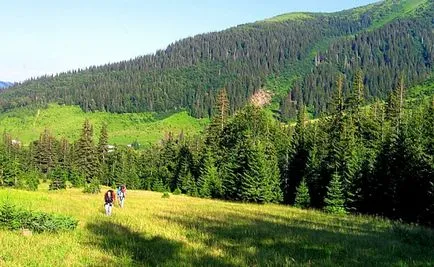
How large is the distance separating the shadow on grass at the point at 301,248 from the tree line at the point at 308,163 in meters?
22.6

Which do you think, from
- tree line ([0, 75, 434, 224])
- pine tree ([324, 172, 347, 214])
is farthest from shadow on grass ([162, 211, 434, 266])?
pine tree ([324, 172, 347, 214])

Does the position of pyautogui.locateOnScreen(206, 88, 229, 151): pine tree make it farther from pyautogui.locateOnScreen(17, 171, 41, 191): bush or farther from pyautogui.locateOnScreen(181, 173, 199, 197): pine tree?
pyautogui.locateOnScreen(17, 171, 41, 191): bush

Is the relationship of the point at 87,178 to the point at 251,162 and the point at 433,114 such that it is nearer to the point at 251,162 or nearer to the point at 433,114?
the point at 251,162

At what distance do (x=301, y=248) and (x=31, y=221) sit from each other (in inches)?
404

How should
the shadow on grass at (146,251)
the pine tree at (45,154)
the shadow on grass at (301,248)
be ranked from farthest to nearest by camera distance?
1. the pine tree at (45,154)
2. the shadow on grass at (301,248)
3. the shadow on grass at (146,251)

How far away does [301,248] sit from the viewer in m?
16.1

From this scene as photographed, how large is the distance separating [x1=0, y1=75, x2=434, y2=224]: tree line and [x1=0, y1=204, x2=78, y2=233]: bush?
30398mm

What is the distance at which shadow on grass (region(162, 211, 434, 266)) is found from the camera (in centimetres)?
1388

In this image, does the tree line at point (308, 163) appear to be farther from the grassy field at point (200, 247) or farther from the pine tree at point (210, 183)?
the grassy field at point (200, 247)

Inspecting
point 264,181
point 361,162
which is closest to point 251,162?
point 264,181

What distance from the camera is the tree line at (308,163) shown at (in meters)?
43.8

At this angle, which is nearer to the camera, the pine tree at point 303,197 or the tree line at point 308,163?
the tree line at point 308,163

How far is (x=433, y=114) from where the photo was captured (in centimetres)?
4669

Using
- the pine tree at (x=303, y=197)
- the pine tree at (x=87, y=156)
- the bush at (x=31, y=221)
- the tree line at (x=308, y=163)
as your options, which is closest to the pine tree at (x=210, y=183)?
the tree line at (x=308, y=163)
